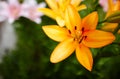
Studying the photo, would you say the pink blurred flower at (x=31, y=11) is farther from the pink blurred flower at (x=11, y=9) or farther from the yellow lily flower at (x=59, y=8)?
the yellow lily flower at (x=59, y=8)

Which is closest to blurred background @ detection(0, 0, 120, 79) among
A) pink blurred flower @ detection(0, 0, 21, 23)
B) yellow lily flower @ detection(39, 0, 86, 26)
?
pink blurred flower @ detection(0, 0, 21, 23)

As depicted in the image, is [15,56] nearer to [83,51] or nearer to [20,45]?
Answer: [20,45]

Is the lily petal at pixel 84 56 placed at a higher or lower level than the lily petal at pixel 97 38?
lower

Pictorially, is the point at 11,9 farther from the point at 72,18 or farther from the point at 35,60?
the point at 72,18

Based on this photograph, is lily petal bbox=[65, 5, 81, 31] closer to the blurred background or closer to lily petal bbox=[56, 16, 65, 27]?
lily petal bbox=[56, 16, 65, 27]

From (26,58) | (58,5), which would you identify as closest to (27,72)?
(26,58)

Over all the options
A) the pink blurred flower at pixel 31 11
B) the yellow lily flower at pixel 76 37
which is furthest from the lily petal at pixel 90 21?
the pink blurred flower at pixel 31 11

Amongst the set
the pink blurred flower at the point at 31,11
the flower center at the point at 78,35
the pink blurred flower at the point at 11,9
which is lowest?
the pink blurred flower at the point at 31,11
